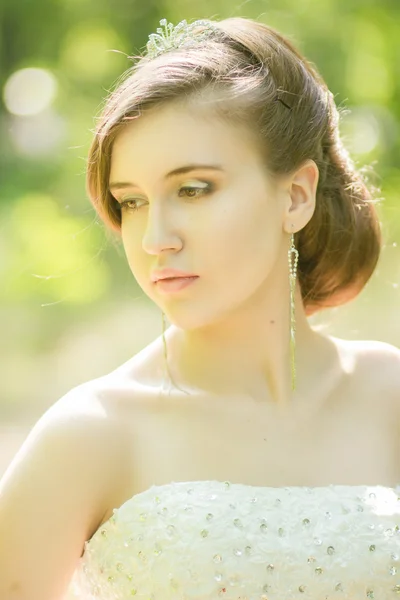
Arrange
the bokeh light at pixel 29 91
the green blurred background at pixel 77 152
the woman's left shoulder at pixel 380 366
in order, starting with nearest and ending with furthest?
the woman's left shoulder at pixel 380 366 → the green blurred background at pixel 77 152 → the bokeh light at pixel 29 91

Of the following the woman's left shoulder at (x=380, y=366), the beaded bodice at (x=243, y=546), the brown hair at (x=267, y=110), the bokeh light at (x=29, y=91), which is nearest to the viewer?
the beaded bodice at (x=243, y=546)

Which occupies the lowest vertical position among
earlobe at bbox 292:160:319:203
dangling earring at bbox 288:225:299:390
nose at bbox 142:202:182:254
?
dangling earring at bbox 288:225:299:390

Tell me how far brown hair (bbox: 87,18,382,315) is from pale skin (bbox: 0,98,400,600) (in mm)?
42

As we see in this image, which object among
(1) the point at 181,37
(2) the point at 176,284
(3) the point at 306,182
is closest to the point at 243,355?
(2) the point at 176,284

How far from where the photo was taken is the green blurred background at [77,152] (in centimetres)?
633

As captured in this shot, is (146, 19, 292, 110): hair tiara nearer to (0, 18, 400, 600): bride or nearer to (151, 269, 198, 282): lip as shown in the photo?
(0, 18, 400, 600): bride

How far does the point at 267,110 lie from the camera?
1760 mm

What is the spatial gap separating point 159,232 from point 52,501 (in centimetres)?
50

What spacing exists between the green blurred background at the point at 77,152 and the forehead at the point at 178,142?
4309 millimetres

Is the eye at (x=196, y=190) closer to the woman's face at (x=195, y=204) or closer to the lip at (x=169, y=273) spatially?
the woman's face at (x=195, y=204)

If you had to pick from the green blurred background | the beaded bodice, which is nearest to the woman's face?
the beaded bodice

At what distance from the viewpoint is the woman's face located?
65.4 inches

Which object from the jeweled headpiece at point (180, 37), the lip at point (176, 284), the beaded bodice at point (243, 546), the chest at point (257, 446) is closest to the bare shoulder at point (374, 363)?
the chest at point (257, 446)

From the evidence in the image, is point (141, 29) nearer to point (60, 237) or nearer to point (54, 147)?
point (54, 147)
